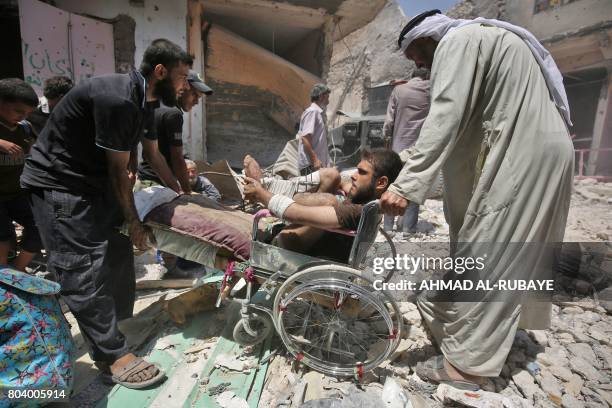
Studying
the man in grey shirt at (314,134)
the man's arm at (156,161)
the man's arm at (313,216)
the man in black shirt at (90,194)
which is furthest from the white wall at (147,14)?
the man's arm at (313,216)

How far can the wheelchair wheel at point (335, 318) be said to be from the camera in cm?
177

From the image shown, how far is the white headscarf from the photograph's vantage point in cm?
187

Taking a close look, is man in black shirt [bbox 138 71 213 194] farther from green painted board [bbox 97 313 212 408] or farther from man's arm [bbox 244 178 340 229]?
man's arm [bbox 244 178 340 229]

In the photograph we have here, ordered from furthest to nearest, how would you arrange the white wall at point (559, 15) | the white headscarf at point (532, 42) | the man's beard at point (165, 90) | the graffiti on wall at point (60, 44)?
1. the white wall at point (559, 15)
2. the graffiti on wall at point (60, 44)
3. the man's beard at point (165, 90)
4. the white headscarf at point (532, 42)

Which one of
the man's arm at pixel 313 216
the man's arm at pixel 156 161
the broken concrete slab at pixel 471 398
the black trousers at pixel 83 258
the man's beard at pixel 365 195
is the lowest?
the broken concrete slab at pixel 471 398

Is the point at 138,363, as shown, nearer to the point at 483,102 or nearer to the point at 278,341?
the point at 278,341

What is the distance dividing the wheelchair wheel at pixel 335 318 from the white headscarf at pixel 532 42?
1492mm

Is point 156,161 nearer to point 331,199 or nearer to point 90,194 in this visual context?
point 90,194

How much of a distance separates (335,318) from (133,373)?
1.24 metres

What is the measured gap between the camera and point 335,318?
201cm

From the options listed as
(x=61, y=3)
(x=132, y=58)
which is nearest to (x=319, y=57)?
(x=132, y=58)

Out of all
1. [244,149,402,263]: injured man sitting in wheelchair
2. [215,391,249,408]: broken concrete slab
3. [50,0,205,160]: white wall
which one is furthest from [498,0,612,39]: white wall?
[215,391,249,408]: broken concrete slab

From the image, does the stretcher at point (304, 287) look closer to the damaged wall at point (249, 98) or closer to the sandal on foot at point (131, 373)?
the sandal on foot at point (131, 373)

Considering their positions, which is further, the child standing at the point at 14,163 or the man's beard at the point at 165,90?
the child standing at the point at 14,163
